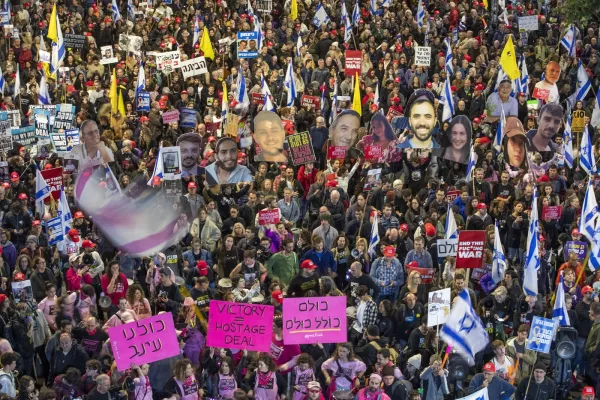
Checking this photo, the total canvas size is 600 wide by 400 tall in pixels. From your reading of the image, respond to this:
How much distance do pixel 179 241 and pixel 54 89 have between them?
7.99 metres

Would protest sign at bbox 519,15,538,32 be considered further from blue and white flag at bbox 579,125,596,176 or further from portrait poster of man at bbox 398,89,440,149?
blue and white flag at bbox 579,125,596,176

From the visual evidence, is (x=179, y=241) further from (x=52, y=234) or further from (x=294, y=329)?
(x=294, y=329)

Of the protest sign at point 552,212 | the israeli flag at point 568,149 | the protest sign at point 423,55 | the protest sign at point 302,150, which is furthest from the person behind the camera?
the protest sign at point 423,55

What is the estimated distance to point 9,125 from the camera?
23609mm

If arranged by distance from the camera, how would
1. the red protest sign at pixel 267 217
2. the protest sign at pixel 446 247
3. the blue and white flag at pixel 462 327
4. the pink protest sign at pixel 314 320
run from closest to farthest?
the pink protest sign at pixel 314 320 → the blue and white flag at pixel 462 327 → the protest sign at pixel 446 247 → the red protest sign at pixel 267 217

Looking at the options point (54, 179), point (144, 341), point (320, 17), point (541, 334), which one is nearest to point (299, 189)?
point (54, 179)

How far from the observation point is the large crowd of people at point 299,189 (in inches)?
698

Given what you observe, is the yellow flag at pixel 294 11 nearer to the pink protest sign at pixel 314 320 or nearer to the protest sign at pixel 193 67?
the protest sign at pixel 193 67

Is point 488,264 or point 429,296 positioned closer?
point 429,296

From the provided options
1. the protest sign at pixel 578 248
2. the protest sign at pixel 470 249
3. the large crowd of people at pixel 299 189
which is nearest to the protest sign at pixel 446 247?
the large crowd of people at pixel 299 189

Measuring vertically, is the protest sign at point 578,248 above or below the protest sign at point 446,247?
below

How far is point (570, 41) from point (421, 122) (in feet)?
21.0

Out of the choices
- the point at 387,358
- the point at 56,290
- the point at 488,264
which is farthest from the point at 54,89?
the point at 387,358

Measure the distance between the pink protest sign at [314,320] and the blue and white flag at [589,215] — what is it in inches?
173
